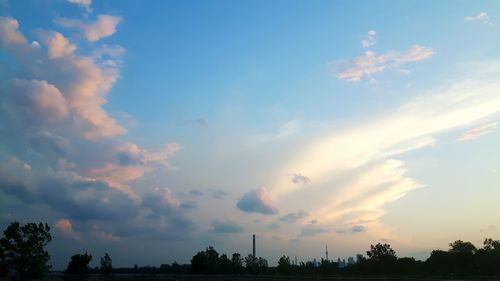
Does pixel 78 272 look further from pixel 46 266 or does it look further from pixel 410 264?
pixel 410 264

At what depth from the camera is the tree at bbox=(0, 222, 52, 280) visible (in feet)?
187

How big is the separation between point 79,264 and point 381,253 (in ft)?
185

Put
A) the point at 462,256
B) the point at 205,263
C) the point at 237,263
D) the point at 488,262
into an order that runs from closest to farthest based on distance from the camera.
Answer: the point at 488,262 < the point at 462,256 < the point at 205,263 < the point at 237,263

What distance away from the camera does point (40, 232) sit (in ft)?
194

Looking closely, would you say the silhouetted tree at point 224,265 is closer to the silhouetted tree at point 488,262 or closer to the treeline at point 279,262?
the treeline at point 279,262

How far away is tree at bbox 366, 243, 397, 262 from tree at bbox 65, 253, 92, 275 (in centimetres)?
5325

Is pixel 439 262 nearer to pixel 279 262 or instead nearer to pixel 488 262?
pixel 488 262

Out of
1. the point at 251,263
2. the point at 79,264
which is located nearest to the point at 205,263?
the point at 251,263

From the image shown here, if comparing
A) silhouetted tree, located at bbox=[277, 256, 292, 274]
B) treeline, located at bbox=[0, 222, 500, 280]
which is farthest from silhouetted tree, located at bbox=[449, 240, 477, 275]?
silhouetted tree, located at bbox=[277, 256, 292, 274]

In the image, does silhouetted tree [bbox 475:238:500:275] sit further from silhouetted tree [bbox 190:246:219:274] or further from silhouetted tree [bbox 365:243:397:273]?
silhouetted tree [bbox 190:246:219:274]

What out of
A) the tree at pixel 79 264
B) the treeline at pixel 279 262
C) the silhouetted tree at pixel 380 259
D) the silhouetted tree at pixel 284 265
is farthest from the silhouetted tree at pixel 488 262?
the tree at pixel 79 264

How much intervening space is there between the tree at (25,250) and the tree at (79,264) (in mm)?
20184

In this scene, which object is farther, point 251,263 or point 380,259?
point 251,263

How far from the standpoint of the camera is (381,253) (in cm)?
9031
